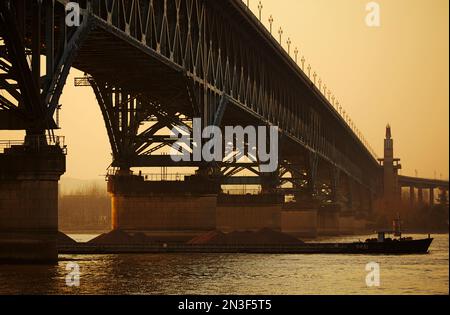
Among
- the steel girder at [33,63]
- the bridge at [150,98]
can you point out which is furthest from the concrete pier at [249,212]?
the steel girder at [33,63]

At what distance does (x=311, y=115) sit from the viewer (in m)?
157

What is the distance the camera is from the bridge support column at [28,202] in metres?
55.9

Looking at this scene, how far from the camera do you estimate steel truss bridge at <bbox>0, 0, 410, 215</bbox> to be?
56188 millimetres

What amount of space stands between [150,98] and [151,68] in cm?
1473

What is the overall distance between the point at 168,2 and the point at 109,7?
563 inches

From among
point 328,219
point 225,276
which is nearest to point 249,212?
point 328,219

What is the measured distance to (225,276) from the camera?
209ft

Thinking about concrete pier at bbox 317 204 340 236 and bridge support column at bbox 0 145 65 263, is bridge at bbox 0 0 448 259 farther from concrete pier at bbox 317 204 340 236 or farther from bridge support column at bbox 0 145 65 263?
concrete pier at bbox 317 204 340 236

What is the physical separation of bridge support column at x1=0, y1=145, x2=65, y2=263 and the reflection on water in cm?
114

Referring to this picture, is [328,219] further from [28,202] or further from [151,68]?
[28,202]

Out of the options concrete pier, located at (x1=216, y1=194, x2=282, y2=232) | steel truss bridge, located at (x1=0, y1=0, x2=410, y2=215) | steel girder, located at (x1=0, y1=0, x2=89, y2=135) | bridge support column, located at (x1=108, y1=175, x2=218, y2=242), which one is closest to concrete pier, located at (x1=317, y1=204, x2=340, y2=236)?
steel truss bridge, located at (x1=0, y1=0, x2=410, y2=215)

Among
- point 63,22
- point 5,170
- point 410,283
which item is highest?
point 63,22

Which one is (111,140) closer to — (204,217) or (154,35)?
(204,217)
